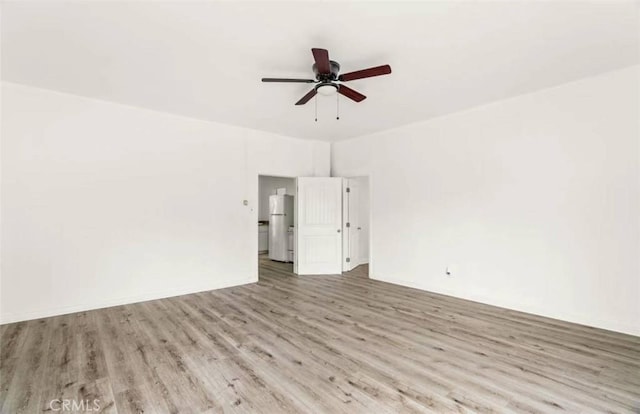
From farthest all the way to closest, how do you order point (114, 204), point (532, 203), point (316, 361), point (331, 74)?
point (114, 204)
point (532, 203)
point (331, 74)
point (316, 361)

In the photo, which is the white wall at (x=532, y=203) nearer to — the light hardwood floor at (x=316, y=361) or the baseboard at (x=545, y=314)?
the baseboard at (x=545, y=314)

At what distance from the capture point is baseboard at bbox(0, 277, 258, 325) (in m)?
3.67

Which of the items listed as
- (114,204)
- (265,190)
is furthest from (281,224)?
(114,204)

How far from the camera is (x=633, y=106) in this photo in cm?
329

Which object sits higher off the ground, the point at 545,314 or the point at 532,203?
the point at 532,203

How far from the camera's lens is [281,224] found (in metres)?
8.08

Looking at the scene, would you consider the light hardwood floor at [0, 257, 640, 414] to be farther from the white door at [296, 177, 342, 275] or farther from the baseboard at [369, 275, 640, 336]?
the white door at [296, 177, 342, 275]

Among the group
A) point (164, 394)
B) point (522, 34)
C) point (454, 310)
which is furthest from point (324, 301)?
point (522, 34)

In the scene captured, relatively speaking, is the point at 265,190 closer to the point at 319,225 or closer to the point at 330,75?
the point at 319,225

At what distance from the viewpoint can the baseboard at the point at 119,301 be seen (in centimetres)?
367

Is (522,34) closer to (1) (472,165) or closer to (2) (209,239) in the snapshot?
(1) (472,165)

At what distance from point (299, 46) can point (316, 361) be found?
287 cm

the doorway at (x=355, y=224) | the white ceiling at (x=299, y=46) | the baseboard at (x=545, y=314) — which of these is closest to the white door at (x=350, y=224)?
the doorway at (x=355, y=224)

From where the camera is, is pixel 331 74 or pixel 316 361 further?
pixel 331 74
